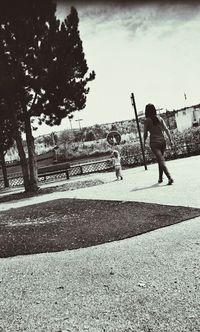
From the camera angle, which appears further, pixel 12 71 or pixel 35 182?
pixel 35 182

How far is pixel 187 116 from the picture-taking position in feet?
206

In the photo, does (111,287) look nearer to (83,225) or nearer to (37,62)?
(83,225)

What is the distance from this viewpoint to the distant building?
202 ft

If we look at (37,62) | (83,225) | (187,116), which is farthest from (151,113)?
(187,116)

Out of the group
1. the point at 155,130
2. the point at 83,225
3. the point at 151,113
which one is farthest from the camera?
the point at 155,130

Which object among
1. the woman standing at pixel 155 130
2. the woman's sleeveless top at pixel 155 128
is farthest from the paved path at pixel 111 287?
the woman's sleeveless top at pixel 155 128

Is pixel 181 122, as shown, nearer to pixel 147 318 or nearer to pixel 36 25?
pixel 36 25

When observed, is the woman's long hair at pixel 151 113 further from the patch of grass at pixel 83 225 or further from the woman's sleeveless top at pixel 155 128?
the patch of grass at pixel 83 225

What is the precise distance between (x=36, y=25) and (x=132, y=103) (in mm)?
4932

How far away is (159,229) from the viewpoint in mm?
5359

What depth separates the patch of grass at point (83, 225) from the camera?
17.5ft

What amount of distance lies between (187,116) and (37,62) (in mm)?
52107

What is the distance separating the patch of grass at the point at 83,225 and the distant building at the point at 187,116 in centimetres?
5596

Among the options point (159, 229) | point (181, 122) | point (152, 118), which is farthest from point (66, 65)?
point (181, 122)
